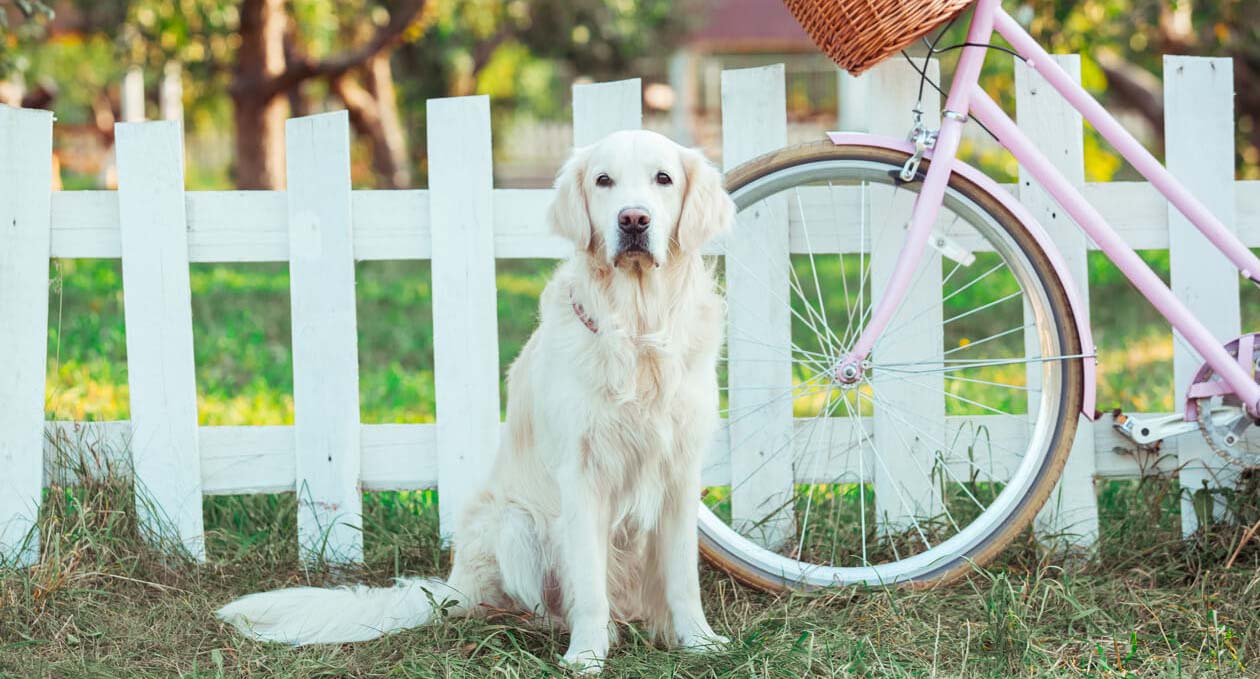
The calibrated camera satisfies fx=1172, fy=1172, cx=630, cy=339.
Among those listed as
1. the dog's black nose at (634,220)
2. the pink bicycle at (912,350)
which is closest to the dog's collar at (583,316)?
the dog's black nose at (634,220)

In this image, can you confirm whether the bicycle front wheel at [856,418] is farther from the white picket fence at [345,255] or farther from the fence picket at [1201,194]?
the fence picket at [1201,194]

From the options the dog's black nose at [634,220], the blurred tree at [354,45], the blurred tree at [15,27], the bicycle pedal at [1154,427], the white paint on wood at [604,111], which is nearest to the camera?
the dog's black nose at [634,220]

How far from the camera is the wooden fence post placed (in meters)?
3.01

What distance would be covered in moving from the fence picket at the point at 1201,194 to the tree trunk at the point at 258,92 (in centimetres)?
848

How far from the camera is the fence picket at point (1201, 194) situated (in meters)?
3.00

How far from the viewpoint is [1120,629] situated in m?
2.54

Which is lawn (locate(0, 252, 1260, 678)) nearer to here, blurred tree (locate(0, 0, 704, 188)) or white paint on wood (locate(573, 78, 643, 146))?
white paint on wood (locate(573, 78, 643, 146))

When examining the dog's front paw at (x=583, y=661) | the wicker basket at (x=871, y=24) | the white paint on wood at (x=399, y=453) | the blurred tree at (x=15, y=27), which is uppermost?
the blurred tree at (x=15, y=27)

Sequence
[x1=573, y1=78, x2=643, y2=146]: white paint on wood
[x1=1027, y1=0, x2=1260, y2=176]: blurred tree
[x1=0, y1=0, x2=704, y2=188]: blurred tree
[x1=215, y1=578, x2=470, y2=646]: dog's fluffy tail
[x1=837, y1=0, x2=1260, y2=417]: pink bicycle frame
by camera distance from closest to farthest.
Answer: [x1=215, y1=578, x2=470, y2=646]: dog's fluffy tail < [x1=837, y1=0, x2=1260, y2=417]: pink bicycle frame < [x1=573, y1=78, x2=643, y2=146]: white paint on wood < [x1=1027, y1=0, x2=1260, y2=176]: blurred tree < [x1=0, y1=0, x2=704, y2=188]: blurred tree

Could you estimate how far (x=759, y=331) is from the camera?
306 cm

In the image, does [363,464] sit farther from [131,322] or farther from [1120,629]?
[1120,629]

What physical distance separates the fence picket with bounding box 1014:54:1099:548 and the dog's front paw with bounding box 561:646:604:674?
1.28 meters

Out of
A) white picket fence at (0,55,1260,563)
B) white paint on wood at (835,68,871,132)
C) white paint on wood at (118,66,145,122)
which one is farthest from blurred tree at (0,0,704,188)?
white picket fence at (0,55,1260,563)

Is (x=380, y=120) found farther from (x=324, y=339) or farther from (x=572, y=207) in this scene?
(x=572, y=207)
